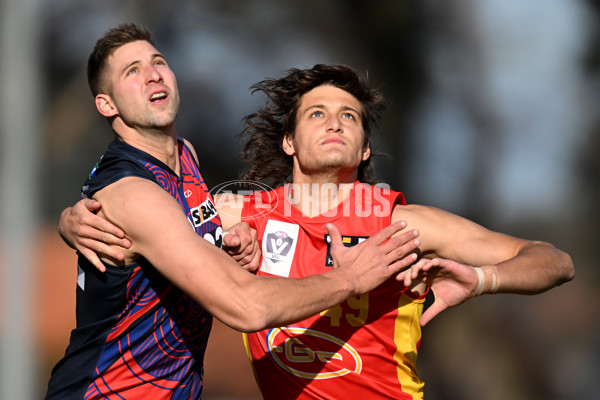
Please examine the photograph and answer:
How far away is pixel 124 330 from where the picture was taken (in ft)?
11.2

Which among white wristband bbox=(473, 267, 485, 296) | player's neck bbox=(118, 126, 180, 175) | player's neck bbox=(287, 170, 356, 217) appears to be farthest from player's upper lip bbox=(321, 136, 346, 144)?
white wristband bbox=(473, 267, 485, 296)

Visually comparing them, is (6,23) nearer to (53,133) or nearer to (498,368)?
(53,133)

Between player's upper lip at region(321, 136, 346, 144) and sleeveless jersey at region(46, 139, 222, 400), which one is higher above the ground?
player's upper lip at region(321, 136, 346, 144)

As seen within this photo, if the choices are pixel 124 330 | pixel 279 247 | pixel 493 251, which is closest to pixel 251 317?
pixel 124 330

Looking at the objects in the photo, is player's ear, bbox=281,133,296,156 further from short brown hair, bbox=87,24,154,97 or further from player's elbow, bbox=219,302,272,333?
player's elbow, bbox=219,302,272,333

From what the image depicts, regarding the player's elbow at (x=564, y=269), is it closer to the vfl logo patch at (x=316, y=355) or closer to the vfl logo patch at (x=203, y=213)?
the vfl logo patch at (x=316, y=355)

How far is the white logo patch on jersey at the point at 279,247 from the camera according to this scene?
399 centimetres

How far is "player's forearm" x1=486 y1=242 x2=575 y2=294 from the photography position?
347cm

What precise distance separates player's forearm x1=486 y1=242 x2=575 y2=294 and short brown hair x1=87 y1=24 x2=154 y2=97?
2.40 meters

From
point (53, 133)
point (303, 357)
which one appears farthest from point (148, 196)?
point (53, 133)

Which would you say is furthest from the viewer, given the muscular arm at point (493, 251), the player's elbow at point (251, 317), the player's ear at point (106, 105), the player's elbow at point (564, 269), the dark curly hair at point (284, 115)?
the dark curly hair at point (284, 115)

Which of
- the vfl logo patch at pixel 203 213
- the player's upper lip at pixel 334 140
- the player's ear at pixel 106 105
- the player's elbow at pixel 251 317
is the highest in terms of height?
the player's ear at pixel 106 105

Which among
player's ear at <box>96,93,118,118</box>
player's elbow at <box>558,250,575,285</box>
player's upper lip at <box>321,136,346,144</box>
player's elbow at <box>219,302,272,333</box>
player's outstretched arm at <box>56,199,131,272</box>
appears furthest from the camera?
player's upper lip at <box>321,136,346,144</box>

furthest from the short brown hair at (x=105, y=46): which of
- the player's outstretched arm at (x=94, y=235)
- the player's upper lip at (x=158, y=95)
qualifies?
the player's outstretched arm at (x=94, y=235)
